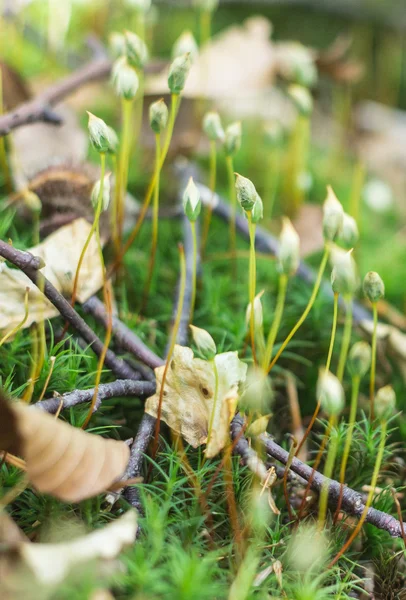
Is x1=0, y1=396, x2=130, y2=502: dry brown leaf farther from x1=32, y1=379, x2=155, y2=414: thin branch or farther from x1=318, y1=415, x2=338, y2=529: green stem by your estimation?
x1=318, y1=415, x2=338, y2=529: green stem

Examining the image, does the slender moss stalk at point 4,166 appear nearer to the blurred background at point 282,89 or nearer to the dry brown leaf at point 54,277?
the blurred background at point 282,89

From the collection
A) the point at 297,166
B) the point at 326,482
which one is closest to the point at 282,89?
the point at 297,166

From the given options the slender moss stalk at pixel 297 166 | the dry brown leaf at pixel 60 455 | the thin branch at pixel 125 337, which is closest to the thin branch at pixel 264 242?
the slender moss stalk at pixel 297 166

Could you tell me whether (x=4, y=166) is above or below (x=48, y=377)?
above

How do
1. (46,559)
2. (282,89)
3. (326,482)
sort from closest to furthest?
(46,559)
(326,482)
(282,89)

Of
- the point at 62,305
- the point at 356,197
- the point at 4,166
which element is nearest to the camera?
the point at 62,305

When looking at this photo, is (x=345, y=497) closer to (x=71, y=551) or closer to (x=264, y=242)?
(x=71, y=551)
